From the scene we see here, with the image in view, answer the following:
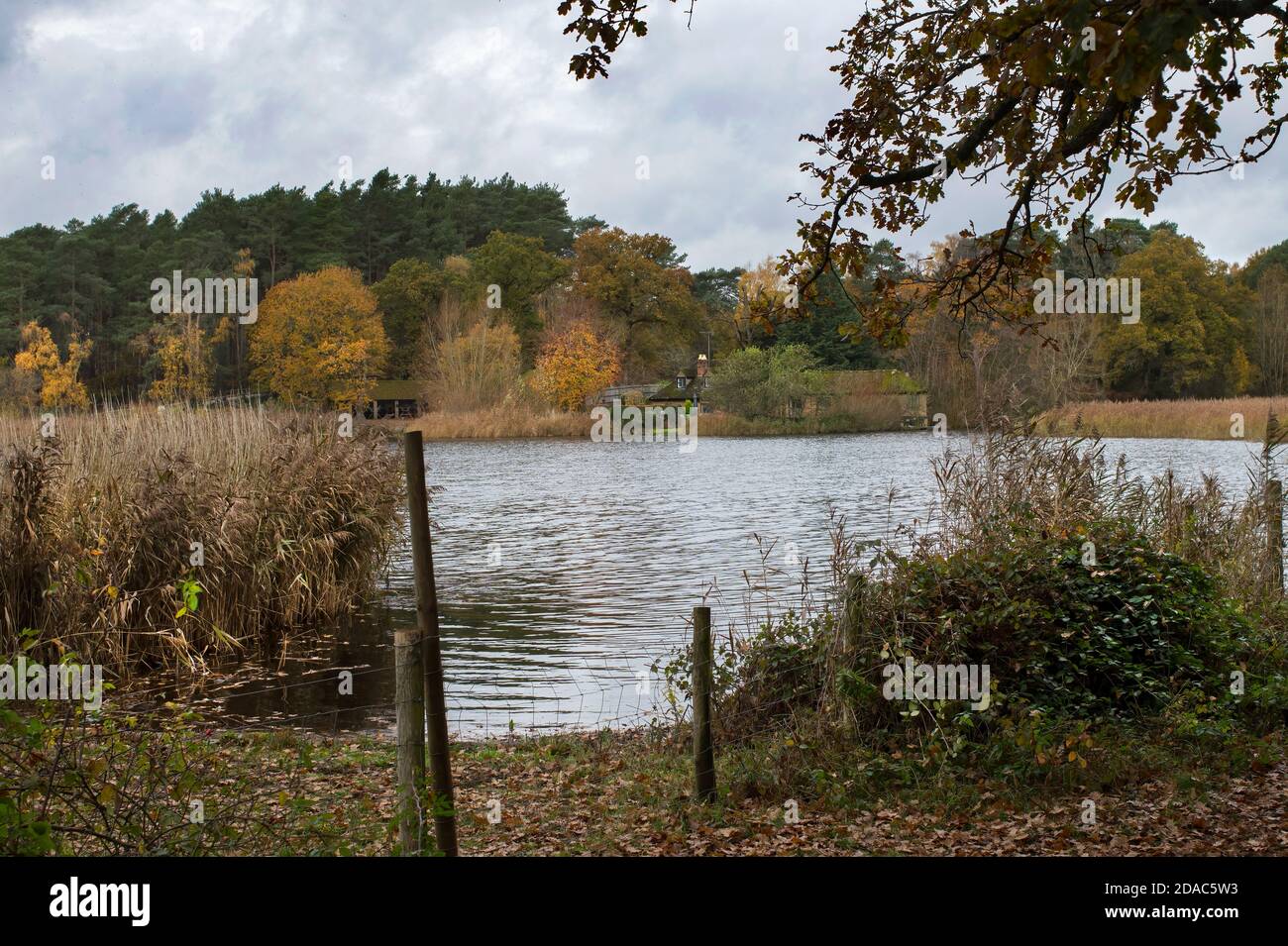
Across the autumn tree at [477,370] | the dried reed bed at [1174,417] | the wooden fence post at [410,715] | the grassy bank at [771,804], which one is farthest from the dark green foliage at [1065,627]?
the autumn tree at [477,370]

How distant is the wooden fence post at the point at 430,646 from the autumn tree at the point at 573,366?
61.5 meters

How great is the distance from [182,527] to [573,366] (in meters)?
56.5

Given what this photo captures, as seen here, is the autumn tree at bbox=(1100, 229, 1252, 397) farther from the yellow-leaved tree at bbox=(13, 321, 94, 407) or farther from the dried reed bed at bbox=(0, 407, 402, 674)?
the dried reed bed at bbox=(0, 407, 402, 674)

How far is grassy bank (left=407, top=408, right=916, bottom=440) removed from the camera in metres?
60.2

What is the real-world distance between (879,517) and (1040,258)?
52.2ft

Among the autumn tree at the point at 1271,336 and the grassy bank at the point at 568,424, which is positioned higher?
the autumn tree at the point at 1271,336

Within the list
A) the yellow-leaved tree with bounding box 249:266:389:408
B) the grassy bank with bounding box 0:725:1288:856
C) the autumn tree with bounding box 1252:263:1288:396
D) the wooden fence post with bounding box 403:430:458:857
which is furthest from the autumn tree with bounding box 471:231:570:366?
the wooden fence post with bounding box 403:430:458:857

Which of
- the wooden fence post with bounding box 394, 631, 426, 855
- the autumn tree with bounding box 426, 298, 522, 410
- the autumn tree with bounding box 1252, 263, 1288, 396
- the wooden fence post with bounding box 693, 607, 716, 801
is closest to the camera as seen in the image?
the wooden fence post with bounding box 394, 631, 426, 855

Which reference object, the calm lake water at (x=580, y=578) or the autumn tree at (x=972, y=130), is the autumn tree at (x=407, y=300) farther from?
the autumn tree at (x=972, y=130)

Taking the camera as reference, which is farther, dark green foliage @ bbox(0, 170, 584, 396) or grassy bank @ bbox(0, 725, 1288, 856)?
dark green foliage @ bbox(0, 170, 584, 396)

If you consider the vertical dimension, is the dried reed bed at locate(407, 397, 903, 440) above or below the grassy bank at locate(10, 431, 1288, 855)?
above

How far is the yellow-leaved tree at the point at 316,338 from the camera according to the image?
6525 cm

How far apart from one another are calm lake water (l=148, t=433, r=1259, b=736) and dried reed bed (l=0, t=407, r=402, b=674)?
2.19 feet

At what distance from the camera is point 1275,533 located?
1094 cm
